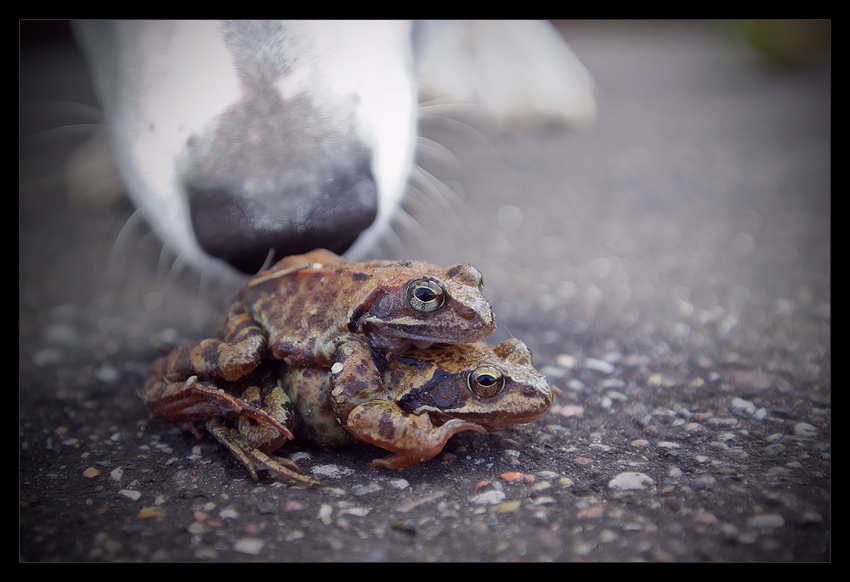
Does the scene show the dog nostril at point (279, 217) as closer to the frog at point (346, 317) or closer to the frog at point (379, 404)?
the frog at point (346, 317)

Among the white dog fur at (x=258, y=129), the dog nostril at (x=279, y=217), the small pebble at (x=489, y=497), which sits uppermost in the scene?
the white dog fur at (x=258, y=129)

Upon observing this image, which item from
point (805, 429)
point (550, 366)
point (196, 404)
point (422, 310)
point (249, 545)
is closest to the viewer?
point (249, 545)

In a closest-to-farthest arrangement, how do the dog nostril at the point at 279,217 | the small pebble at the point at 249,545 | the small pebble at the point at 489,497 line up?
the small pebble at the point at 249,545
the small pebble at the point at 489,497
the dog nostril at the point at 279,217

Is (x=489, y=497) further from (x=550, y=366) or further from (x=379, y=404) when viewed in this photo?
(x=550, y=366)

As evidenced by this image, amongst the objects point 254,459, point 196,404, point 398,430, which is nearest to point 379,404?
point 398,430

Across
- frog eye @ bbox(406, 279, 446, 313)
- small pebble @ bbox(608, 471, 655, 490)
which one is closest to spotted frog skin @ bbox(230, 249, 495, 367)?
frog eye @ bbox(406, 279, 446, 313)

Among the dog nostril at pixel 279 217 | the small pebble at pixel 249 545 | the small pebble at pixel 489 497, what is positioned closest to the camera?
the small pebble at pixel 249 545

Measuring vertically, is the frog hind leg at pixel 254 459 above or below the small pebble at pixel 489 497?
above

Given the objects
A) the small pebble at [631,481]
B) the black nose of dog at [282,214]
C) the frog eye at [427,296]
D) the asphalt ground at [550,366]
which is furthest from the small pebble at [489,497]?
the black nose of dog at [282,214]
